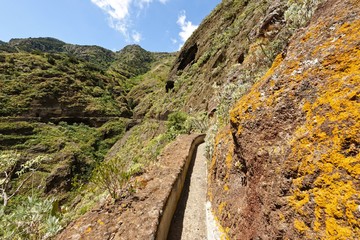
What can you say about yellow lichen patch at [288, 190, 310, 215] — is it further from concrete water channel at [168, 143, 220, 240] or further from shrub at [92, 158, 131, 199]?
shrub at [92, 158, 131, 199]

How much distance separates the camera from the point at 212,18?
39594 millimetres

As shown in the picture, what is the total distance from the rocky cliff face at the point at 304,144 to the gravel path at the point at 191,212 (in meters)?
1.81

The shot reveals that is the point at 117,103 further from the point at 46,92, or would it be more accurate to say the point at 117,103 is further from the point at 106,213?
the point at 106,213

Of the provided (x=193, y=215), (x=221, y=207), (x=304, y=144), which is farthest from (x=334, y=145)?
(x=193, y=215)

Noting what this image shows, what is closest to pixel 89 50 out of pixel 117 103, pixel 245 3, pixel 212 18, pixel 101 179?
pixel 117 103

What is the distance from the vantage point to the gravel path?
5176 millimetres

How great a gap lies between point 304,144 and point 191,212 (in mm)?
4490

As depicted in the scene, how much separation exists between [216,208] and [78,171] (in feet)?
124

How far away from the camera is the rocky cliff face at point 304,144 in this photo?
190cm

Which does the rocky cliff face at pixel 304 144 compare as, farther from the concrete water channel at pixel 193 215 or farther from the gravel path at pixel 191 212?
the gravel path at pixel 191 212

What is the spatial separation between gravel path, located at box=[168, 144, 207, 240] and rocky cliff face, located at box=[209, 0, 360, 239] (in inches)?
71.4

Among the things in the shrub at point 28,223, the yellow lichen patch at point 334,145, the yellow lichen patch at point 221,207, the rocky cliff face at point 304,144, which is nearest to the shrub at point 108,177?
the shrub at point 28,223

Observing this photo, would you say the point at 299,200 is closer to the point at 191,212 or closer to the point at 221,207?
the point at 221,207

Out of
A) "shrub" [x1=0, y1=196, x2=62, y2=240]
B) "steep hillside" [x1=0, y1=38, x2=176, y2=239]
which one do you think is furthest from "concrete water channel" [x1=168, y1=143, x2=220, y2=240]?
"steep hillside" [x1=0, y1=38, x2=176, y2=239]
